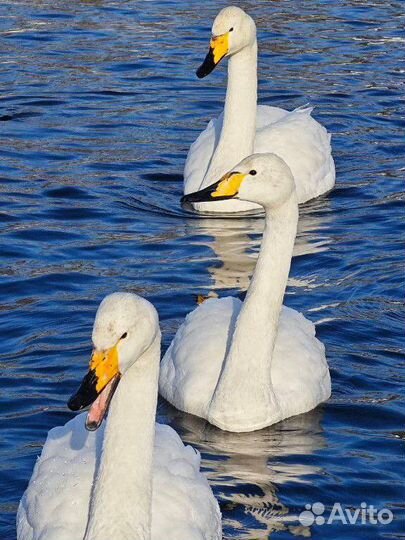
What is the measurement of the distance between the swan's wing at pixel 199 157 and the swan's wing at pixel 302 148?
41 cm

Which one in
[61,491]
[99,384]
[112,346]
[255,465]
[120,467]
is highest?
[112,346]

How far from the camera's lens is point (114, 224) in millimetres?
13125

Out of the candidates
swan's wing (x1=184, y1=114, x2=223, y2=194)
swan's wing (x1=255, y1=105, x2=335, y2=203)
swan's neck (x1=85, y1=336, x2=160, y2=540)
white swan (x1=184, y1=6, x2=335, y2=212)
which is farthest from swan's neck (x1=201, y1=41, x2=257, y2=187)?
swan's neck (x1=85, y1=336, x2=160, y2=540)

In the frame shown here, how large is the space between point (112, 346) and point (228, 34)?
7.59 m

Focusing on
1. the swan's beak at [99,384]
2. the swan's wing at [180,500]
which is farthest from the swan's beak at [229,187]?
the swan's beak at [99,384]

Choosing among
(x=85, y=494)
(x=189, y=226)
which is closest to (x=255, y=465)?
(x=85, y=494)

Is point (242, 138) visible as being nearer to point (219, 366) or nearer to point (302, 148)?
point (302, 148)

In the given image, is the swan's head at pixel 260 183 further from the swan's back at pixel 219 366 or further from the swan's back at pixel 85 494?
the swan's back at pixel 85 494

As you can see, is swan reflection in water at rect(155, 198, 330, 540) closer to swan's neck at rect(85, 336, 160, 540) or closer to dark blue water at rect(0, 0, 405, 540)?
dark blue water at rect(0, 0, 405, 540)

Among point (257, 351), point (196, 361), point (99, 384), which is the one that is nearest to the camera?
point (99, 384)

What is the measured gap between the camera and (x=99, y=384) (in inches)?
255

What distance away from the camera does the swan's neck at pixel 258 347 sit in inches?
363

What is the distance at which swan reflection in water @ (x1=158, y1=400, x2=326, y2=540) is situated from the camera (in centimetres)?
809

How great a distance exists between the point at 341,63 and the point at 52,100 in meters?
3.83
